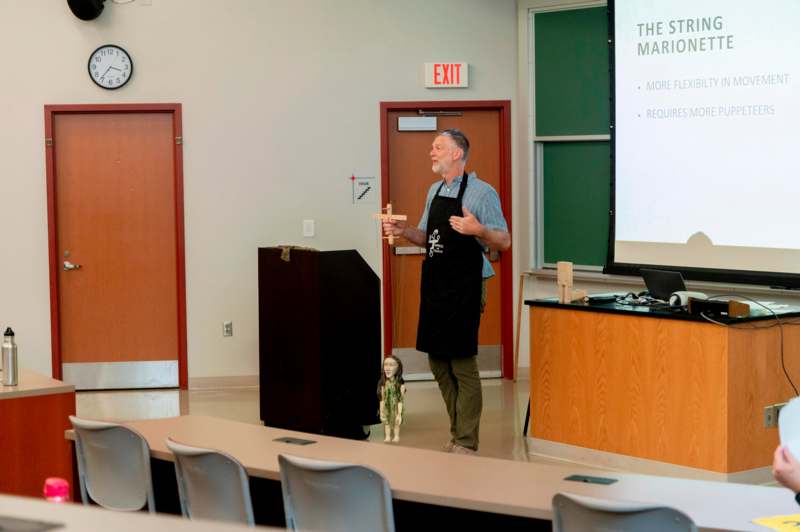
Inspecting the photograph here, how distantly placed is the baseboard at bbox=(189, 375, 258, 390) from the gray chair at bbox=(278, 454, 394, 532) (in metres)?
5.72

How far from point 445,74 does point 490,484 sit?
20.0ft

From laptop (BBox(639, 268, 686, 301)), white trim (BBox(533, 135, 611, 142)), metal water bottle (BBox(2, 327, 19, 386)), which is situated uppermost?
white trim (BBox(533, 135, 611, 142))

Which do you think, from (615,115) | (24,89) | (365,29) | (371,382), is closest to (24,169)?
(24,89)

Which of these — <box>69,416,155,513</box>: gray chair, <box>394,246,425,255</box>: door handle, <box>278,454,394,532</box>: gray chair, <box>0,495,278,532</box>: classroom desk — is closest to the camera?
<box>0,495,278,532</box>: classroom desk

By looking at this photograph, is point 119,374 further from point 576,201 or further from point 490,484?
point 490,484

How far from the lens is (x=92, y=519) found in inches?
59.9

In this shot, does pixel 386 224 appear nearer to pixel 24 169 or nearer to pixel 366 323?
pixel 366 323

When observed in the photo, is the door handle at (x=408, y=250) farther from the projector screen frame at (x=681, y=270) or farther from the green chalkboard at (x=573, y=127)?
the projector screen frame at (x=681, y=270)

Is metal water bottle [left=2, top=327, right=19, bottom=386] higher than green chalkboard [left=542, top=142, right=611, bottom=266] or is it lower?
lower

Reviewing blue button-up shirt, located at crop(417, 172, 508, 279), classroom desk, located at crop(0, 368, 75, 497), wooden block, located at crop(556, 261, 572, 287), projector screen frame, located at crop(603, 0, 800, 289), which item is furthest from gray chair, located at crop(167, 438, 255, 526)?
projector screen frame, located at crop(603, 0, 800, 289)

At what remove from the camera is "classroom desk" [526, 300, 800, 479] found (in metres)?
5.68

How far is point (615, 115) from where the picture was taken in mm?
7324

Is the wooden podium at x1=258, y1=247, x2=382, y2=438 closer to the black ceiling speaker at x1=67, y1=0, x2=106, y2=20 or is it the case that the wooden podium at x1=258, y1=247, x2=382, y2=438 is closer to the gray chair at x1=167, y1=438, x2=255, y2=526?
the black ceiling speaker at x1=67, y1=0, x2=106, y2=20

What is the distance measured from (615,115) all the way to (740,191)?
109 cm
